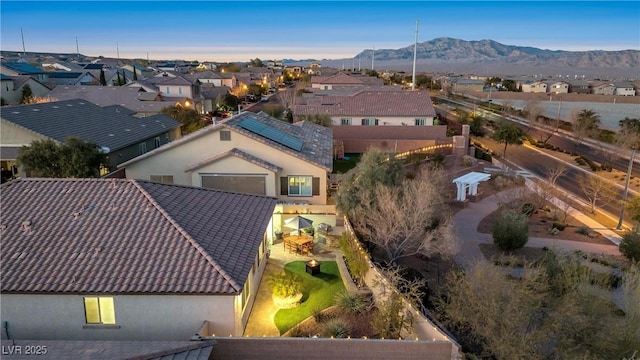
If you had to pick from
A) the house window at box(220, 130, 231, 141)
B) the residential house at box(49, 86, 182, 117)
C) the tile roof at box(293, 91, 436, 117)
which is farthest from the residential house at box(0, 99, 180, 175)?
the tile roof at box(293, 91, 436, 117)

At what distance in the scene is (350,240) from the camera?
21969 mm

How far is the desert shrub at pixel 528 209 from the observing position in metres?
31.9

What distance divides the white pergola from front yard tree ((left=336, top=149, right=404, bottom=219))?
33.2ft

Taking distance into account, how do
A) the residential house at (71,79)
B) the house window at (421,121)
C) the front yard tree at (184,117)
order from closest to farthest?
the front yard tree at (184,117) → the house window at (421,121) → the residential house at (71,79)

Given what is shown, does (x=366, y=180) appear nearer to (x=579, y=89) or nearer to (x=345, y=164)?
(x=345, y=164)

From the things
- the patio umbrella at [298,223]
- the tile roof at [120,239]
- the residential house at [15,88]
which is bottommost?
the patio umbrella at [298,223]

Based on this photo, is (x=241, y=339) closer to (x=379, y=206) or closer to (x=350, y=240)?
(x=350, y=240)

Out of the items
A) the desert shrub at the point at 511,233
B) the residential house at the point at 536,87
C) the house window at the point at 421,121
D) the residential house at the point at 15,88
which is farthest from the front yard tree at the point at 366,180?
the residential house at the point at 536,87

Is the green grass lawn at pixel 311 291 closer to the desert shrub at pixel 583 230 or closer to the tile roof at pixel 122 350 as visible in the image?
the tile roof at pixel 122 350

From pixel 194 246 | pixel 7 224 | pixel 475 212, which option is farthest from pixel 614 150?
pixel 7 224

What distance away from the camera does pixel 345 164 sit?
147ft

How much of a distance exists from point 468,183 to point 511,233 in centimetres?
1034

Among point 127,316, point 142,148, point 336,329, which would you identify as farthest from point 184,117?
point 336,329

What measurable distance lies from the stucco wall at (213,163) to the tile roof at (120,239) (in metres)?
7.88
